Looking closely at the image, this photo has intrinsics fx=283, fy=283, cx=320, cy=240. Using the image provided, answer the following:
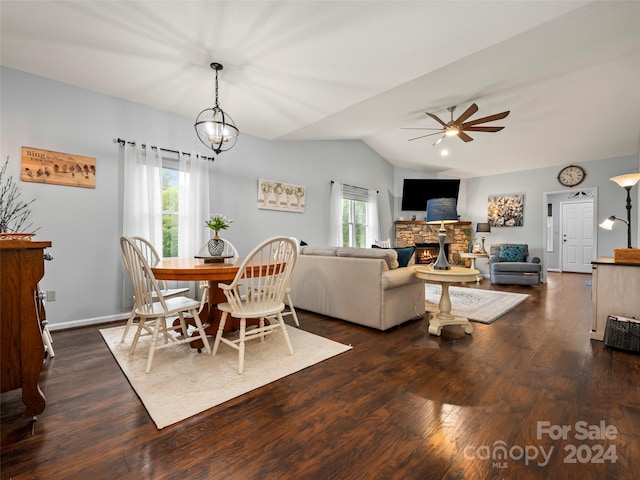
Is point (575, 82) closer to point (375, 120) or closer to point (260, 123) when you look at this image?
point (375, 120)

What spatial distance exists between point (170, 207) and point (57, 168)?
3.75 feet

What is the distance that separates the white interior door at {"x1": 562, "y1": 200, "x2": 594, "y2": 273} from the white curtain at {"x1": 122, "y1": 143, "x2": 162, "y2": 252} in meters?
9.72

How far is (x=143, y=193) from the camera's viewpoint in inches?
135

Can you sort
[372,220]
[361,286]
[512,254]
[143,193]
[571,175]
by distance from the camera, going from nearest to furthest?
[361,286] → [143,193] → [512,254] → [571,175] → [372,220]

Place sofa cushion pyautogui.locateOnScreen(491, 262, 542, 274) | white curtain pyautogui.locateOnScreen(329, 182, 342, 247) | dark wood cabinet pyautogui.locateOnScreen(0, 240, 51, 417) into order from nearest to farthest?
dark wood cabinet pyautogui.locateOnScreen(0, 240, 51, 417), sofa cushion pyautogui.locateOnScreen(491, 262, 542, 274), white curtain pyautogui.locateOnScreen(329, 182, 342, 247)

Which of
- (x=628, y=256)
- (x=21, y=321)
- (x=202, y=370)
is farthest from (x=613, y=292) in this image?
(x=21, y=321)

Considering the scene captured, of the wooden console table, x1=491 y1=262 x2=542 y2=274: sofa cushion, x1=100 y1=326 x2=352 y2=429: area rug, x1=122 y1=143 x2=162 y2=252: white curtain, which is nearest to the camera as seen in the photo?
x1=100 y1=326 x2=352 y2=429: area rug

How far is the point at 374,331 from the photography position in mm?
2902

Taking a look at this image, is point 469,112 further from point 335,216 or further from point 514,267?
point 514,267

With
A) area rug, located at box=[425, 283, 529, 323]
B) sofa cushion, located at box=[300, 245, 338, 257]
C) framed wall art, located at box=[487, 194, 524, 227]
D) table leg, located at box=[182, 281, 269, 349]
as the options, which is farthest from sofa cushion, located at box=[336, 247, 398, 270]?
framed wall art, located at box=[487, 194, 524, 227]

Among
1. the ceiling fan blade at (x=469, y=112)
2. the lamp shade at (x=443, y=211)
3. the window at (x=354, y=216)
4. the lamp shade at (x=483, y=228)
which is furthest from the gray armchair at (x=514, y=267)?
the lamp shade at (x=443, y=211)

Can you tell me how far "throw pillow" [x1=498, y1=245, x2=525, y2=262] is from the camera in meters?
6.10

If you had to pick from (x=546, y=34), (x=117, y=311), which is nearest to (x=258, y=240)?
(x=117, y=311)

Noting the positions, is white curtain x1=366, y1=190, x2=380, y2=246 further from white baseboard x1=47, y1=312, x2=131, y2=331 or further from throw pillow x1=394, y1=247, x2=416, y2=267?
white baseboard x1=47, y1=312, x2=131, y2=331
